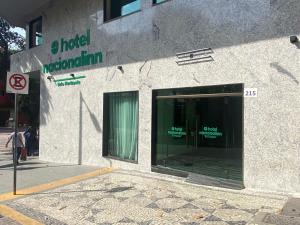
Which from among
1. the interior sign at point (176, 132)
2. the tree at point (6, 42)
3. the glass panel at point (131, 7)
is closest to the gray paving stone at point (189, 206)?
the interior sign at point (176, 132)

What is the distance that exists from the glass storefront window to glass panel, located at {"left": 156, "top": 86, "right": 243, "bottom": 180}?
1.07 m

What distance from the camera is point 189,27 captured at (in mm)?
9125

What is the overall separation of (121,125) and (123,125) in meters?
0.12

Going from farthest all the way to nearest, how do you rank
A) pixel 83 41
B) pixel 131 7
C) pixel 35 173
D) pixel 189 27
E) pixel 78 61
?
pixel 78 61
pixel 83 41
pixel 35 173
pixel 131 7
pixel 189 27

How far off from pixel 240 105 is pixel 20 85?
4.99m

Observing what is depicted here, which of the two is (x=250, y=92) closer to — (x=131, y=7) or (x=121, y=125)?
(x=121, y=125)

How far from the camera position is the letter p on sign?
28.7 ft

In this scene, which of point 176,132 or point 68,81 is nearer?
point 176,132

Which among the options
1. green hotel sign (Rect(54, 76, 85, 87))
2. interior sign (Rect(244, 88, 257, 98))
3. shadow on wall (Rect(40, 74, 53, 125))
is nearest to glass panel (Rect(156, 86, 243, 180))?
interior sign (Rect(244, 88, 257, 98))

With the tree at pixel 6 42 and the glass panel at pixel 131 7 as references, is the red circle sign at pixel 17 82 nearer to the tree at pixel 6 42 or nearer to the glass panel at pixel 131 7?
the glass panel at pixel 131 7

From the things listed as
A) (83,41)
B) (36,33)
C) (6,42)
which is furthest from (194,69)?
(6,42)

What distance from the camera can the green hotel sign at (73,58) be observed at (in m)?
12.5

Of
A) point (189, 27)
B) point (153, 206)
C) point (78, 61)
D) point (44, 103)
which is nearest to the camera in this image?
point (153, 206)

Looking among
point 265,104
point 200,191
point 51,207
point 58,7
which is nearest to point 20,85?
Answer: point 51,207
